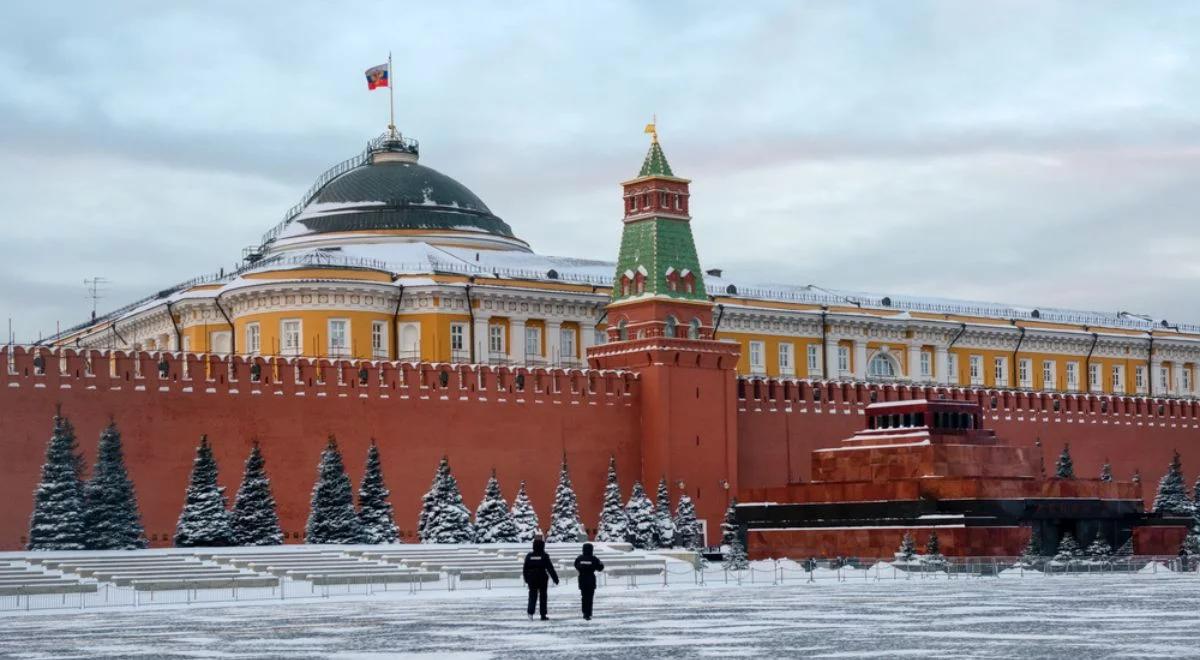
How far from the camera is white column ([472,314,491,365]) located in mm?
56219

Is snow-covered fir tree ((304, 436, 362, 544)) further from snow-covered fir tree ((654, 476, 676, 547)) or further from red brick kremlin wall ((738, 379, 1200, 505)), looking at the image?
red brick kremlin wall ((738, 379, 1200, 505))

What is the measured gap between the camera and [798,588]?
1379 inches

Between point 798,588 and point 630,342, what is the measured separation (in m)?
16.4

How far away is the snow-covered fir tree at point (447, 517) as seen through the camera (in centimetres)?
4403

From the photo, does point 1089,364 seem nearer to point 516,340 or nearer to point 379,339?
point 516,340

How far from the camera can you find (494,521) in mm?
44656

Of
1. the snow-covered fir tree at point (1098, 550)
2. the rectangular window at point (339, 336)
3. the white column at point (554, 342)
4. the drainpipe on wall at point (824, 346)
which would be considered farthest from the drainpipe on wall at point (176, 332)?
the snow-covered fir tree at point (1098, 550)

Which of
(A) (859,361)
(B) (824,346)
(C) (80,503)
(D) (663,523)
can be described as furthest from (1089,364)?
(C) (80,503)

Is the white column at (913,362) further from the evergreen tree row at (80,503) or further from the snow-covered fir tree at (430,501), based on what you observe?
the evergreen tree row at (80,503)

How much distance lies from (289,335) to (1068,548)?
21.5 meters

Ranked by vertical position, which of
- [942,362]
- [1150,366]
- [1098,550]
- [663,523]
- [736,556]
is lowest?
[1098,550]

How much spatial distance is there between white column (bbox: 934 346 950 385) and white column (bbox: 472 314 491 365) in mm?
16752

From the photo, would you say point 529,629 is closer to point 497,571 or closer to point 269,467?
point 497,571

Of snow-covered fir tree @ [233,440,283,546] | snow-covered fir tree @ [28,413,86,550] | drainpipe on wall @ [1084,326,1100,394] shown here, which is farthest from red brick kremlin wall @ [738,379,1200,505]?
snow-covered fir tree @ [28,413,86,550]
